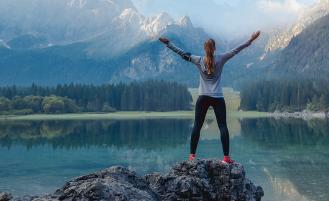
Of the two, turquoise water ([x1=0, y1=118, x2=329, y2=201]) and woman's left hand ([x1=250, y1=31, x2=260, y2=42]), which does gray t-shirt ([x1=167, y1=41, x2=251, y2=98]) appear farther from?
turquoise water ([x1=0, y1=118, x2=329, y2=201])

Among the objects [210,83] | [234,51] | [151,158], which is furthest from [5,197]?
[151,158]

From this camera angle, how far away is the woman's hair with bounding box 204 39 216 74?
1462 cm

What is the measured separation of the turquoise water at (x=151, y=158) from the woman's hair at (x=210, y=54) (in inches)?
1057

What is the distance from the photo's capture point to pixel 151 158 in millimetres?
69375

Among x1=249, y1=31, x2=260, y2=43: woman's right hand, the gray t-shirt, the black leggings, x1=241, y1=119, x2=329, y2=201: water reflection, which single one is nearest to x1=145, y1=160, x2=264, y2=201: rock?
the black leggings

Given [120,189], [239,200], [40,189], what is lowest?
[40,189]

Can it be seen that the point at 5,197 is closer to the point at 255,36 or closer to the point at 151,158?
the point at 255,36

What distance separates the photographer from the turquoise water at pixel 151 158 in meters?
46.4

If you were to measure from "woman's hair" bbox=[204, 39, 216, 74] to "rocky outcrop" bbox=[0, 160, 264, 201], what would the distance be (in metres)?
2.66

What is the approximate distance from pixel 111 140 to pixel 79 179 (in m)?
87.4

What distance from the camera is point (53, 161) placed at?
68750mm

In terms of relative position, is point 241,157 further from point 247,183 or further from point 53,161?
point 247,183

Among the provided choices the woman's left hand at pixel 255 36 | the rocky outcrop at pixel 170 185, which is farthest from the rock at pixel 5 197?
the woman's left hand at pixel 255 36

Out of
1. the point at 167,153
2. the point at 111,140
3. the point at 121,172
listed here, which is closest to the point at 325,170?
the point at 167,153
